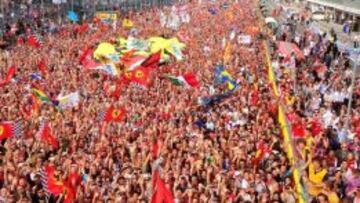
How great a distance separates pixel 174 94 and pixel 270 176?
790 cm

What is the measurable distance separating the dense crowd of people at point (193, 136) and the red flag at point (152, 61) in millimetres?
456

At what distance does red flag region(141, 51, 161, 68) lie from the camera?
22.3 metres

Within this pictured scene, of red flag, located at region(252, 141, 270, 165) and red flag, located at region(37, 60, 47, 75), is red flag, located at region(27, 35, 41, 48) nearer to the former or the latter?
red flag, located at region(37, 60, 47, 75)

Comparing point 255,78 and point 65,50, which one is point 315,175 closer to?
point 255,78

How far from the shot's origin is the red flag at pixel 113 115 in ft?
53.7

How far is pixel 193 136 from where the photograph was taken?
15109 millimetres

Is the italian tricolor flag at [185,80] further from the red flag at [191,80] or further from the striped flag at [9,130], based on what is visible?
the striped flag at [9,130]

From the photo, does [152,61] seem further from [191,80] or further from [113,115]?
[113,115]

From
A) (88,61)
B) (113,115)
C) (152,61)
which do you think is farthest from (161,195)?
(88,61)


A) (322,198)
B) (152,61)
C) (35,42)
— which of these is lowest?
(35,42)

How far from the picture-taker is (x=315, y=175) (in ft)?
39.8

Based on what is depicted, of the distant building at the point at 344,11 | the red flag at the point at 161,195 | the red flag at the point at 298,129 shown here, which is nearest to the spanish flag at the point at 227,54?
the distant building at the point at 344,11

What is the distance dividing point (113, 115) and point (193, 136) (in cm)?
230

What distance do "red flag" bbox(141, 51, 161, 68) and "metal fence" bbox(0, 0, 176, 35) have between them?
15513mm
